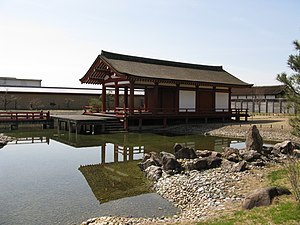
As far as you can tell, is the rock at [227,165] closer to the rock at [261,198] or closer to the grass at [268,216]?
the rock at [261,198]

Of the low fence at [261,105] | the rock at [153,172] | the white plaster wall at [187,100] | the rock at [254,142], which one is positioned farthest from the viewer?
the low fence at [261,105]

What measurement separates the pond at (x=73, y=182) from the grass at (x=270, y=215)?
1.80 meters

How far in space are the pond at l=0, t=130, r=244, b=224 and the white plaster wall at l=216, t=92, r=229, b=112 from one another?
1316 cm

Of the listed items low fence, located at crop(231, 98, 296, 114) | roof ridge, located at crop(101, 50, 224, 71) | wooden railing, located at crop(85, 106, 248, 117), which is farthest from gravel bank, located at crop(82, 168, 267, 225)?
low fence, located at crop(231, 98, 296, 114)

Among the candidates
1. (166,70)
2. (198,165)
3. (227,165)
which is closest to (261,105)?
(166,70)

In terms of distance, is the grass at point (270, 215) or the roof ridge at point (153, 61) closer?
the grass at point (270, 215)

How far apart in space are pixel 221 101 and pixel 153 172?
21542mm

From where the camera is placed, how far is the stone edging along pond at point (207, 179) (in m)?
6.75

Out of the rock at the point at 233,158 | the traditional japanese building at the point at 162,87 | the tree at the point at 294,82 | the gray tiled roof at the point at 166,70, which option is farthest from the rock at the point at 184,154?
the gray tiled roof at the point at 166,70

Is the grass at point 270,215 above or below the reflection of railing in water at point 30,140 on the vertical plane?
above

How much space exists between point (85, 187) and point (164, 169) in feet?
9.39

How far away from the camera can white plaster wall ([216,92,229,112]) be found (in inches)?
1190

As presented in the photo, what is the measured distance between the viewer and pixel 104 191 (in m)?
8.93

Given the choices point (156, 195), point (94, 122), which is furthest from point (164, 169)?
point (94, 122)
